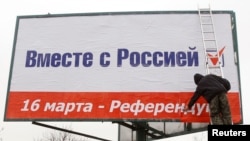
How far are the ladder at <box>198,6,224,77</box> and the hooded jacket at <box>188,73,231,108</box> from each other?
1.96 ft

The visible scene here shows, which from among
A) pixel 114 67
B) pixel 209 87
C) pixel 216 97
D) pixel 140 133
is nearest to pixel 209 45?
pixel 209 87

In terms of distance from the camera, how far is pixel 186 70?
29.7ft

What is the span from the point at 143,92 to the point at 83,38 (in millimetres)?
1915

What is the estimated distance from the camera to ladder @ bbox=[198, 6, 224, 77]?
29.4 feet

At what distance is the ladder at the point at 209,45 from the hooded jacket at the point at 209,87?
1.96 feet

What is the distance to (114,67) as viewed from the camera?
9.28 metres

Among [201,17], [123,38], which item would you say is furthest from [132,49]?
[201,17]

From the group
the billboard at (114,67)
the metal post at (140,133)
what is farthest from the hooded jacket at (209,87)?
the metal post at (140,133)

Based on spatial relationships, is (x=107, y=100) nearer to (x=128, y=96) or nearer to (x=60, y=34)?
(x=128, y=96)

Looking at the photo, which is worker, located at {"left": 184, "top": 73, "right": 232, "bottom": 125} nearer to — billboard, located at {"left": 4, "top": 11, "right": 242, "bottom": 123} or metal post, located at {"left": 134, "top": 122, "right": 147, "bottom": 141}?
billboard, located at {"left": 4, "top": 11, "right": 242, "bottom": 123}

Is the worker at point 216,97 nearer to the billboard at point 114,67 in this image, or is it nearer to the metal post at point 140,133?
the billboard at point 114,67

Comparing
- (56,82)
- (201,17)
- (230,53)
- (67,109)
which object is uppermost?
(201,17)

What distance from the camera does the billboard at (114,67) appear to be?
8.91 m

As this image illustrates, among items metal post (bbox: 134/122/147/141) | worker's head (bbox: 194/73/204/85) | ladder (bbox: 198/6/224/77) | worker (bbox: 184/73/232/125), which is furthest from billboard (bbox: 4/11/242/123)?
metal post (bbox: 134/122/147/141)
